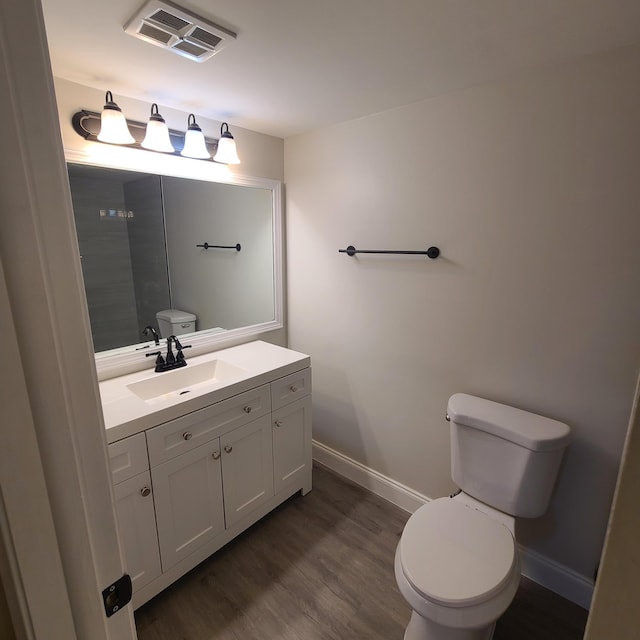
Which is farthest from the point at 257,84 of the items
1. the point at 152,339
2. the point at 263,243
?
the point at 152,339

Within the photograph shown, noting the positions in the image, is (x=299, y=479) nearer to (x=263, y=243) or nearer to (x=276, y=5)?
(x=263, y=243)

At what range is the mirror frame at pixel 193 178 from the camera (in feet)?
5.35

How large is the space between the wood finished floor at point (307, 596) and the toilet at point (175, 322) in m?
1.18

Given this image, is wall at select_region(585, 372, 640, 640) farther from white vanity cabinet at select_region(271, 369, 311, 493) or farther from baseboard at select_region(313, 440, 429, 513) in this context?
baseboard at select_region(313, 440, 429, 513)

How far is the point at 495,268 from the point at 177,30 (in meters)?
1.49

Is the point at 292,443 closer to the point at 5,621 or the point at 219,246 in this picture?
the point at 219,246

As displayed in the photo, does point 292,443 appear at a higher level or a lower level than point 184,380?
lower

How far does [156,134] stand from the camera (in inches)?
64.7

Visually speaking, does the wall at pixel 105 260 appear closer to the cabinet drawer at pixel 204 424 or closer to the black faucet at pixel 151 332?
the black faucet at pixel 151 332

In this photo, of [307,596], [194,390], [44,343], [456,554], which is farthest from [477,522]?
[44,343]

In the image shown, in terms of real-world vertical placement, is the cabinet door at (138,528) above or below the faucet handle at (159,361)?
below

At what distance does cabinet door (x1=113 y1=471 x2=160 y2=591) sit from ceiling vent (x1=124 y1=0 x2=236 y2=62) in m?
1.55

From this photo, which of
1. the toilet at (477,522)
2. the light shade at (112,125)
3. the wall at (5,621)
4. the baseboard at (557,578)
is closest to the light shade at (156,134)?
the light shade at (112,125)

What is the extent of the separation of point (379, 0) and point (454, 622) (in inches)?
73.9
